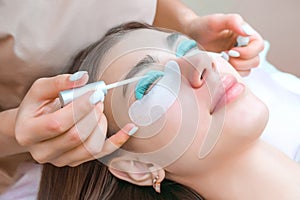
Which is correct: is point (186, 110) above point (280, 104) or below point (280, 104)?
above

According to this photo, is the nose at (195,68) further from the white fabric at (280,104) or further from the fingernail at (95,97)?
the white fabric at (280,104)

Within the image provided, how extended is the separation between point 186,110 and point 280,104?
0.45m

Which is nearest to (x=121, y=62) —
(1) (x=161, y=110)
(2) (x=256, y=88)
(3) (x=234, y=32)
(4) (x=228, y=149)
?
(1) (x=161, y=110)

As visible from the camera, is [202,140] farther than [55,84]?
Yes

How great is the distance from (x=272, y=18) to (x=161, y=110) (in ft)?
3.21

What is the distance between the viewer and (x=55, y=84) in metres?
0.79

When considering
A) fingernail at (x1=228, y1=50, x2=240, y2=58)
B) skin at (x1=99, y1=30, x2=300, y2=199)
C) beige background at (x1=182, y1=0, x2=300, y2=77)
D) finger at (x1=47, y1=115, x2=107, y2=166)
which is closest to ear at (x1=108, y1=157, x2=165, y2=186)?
skin at (x1=99, y1=30, x2=300, y2=199)

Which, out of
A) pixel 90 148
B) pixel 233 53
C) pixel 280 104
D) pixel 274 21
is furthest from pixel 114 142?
pixel 274 21

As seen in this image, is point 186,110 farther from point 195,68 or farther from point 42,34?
point 42,34

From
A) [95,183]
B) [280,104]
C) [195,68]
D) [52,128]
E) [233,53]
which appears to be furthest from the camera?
[280,104]

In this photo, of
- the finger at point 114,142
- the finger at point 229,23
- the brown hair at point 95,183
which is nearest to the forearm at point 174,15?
the finger at point 229,23

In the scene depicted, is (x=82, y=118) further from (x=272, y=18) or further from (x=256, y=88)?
(x=272, y=18)

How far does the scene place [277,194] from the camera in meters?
0.98

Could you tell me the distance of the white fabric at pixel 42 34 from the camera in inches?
37.5
